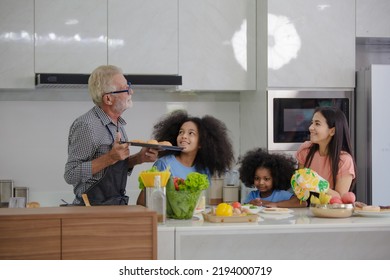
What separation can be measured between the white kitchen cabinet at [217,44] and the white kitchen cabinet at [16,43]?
0.97 metres

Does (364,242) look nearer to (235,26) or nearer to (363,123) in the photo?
(363,123)

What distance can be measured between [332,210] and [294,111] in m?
1.65

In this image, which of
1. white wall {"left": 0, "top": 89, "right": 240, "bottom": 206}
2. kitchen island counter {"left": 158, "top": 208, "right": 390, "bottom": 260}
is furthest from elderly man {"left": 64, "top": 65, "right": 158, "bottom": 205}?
white wall {"left": 0, "top": 89, "right": 240, "bottom": 206}

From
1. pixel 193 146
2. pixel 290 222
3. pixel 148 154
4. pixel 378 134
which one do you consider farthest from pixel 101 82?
pixel 378 134

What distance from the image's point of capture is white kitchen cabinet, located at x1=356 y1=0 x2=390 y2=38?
A: 15.8 feet

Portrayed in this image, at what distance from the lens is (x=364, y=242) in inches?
130

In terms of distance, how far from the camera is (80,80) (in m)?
4.66

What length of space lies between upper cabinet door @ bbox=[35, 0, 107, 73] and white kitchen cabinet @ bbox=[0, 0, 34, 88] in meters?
0.05

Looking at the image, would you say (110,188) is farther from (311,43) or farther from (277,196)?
(311,43)

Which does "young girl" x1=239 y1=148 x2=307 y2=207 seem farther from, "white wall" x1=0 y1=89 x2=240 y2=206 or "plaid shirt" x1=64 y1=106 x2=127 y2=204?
"white wall" x1=0 y1=89 x2=240 y2=206
